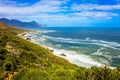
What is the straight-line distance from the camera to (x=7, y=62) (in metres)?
37.9

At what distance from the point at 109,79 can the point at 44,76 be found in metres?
9.47

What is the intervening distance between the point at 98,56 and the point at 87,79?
195ft

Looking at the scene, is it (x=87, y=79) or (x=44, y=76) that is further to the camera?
(x=44, y=76)

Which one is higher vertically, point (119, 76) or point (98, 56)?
point (119, 76)

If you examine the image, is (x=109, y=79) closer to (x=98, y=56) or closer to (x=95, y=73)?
(x=95, y=73)

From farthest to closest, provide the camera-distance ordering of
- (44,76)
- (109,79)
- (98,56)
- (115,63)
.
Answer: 1. (98,56)
2. (115,63)
3. (44,76)
4. (109,79)

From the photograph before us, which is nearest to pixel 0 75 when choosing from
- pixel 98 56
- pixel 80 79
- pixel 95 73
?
pixel 80 79

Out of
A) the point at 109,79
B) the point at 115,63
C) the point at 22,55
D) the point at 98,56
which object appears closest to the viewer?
the point at 109,79

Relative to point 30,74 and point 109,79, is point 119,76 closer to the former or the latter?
point 109,79

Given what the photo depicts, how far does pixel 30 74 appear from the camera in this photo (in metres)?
30.4

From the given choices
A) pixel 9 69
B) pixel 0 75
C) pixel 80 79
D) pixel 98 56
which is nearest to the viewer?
pixel 80 79

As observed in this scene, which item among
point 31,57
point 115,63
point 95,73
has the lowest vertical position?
point 115,63

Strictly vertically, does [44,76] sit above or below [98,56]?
above

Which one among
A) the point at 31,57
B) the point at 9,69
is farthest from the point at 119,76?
the point at 31,57
